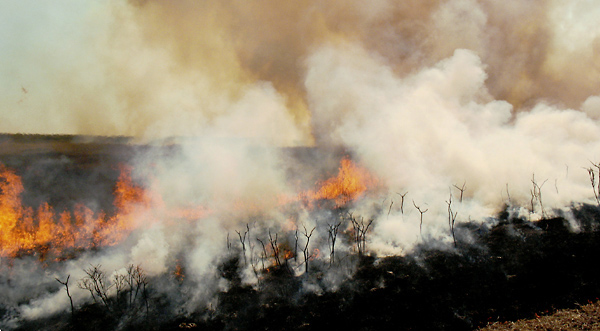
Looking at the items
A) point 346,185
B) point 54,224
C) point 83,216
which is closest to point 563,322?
point 346,185

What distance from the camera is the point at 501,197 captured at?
15.4 metres

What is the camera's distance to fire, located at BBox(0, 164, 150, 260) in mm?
14453

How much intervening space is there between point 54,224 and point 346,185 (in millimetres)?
17905

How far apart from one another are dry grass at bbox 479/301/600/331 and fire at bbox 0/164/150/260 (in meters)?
16.6

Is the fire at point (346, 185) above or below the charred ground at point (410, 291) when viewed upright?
above

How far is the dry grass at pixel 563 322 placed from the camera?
25.5 feet

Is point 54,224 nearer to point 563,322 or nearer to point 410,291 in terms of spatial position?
point 410,291

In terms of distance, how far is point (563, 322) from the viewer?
312 inches

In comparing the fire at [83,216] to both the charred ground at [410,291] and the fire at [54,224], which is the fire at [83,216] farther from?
the charred ground at [410,291]

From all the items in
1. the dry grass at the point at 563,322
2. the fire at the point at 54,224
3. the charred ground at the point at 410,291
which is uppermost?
the fire at the point at 54,224

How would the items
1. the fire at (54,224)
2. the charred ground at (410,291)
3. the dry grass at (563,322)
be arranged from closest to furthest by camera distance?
the dry grass at (563,322), the charred ground at (410,291), the fire at (54,224)

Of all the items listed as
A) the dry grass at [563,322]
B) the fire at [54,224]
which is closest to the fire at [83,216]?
the fire at [54,224]

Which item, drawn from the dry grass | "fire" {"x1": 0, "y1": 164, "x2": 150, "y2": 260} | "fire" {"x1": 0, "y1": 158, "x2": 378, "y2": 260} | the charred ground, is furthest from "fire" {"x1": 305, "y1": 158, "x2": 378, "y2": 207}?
"fire" {"x1": 0, "y1": 164, "x2": 150, "y2": 260}

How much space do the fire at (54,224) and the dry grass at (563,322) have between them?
54.3ft
